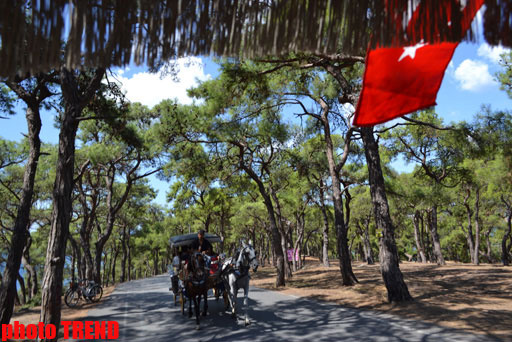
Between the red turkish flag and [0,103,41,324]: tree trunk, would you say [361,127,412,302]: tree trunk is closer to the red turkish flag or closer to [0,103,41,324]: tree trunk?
the red turkish flag

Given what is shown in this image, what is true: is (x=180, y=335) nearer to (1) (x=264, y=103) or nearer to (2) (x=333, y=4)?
(2) (x=333, y=4)

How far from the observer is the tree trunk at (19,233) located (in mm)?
8336

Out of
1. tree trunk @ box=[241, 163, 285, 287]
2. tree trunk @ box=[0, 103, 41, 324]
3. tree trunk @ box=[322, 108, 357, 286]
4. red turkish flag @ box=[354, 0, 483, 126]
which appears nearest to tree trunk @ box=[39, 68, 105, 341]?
tree trunk @ box=[0, 103, 41, 324]

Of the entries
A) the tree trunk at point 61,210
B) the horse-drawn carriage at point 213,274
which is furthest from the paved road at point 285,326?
the tree trunk at point 61,210

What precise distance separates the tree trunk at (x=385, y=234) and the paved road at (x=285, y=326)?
4.38 ft

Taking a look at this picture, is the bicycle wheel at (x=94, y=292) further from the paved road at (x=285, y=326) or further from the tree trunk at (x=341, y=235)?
the tree trunk at (x=341, y=235)

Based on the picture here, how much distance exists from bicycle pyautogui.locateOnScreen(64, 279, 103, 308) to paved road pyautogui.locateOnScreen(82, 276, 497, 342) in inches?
140

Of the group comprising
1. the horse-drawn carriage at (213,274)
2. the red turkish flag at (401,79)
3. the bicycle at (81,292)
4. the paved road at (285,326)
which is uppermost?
the red turkish flag at (401,79)

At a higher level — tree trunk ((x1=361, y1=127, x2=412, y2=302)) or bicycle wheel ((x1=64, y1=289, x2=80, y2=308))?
tree trunk ((x1=361, y1=127, x2=412, y2=302))

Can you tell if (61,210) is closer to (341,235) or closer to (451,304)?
(451,304)

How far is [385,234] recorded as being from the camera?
9.84m

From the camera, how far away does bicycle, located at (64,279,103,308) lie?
13.2 m

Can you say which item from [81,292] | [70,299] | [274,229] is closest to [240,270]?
[274,229]

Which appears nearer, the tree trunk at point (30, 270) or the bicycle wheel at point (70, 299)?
the bicycle wheel at point (70, 299)
